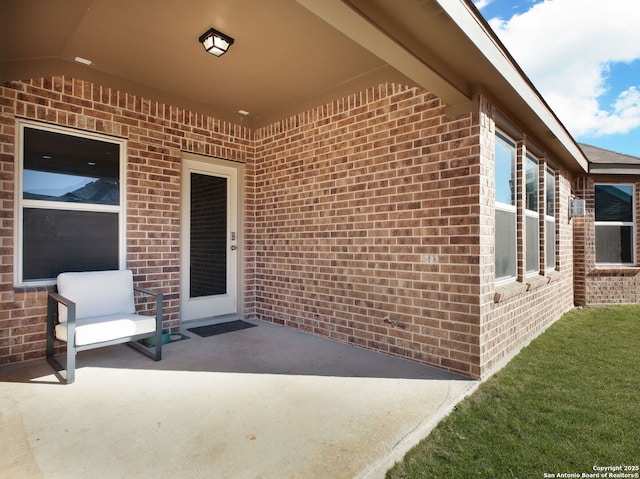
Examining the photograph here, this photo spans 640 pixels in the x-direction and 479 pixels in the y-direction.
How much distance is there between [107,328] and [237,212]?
8.85 feet

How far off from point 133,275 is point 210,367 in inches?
68.2

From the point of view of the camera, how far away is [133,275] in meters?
4.32

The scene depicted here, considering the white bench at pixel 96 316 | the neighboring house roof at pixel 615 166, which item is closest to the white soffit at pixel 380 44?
the white bench at pixel 96 316

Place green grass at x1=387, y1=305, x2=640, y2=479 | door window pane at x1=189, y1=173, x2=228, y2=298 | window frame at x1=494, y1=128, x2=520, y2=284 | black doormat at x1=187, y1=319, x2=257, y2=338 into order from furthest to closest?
door window pane at x1=189, y1=173, x2=228, y2=298, black doormat at x1=187, y1=319, x2=257, y2=338, window frame at x1=494, y1=128, x2=520, y2=284, green grass at x1=387, y1=305, x2=640, y2=479

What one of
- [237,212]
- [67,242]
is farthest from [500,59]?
[67,242]

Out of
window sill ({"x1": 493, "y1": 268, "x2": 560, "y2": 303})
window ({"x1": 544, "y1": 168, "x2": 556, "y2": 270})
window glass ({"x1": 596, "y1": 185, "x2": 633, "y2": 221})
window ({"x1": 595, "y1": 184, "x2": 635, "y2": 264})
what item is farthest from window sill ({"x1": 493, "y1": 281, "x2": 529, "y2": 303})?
window glass ({"x1": 596, "y1": 185, "x2": 633, "y2": 221})

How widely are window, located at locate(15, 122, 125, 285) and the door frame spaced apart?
0.84 m

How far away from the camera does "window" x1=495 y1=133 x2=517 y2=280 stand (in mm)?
3797

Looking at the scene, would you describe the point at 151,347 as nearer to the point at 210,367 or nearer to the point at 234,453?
the point at 210,367

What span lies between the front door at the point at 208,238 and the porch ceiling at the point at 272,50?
3.50ft

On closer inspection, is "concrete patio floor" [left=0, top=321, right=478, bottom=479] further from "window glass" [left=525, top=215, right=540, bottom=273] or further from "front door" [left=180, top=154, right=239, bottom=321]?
"window glass" [left=525, top=215, right=540, bottom=273]

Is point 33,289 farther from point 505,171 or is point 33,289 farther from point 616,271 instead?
point 616,271

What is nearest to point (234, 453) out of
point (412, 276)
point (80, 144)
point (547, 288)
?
point (412, 276)

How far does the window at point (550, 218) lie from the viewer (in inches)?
219
